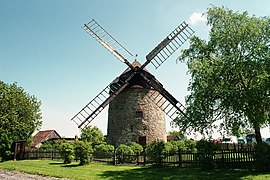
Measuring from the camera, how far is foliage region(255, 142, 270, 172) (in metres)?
12.5

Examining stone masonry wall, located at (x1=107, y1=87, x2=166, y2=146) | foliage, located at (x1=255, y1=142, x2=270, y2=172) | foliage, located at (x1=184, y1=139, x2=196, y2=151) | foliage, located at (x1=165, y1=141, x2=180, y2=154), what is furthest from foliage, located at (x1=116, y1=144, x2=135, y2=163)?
foliage, located at (x1=255, y1=142, x2=270, y2=172)

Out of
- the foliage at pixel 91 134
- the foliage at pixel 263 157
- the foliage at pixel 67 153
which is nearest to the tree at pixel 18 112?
the foliage at pixel 91 134

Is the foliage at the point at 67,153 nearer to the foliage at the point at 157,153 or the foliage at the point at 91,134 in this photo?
the foliage at the point at 157,153

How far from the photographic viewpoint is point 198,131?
15258 millimetres

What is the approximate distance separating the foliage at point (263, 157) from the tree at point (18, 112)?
2657 cm

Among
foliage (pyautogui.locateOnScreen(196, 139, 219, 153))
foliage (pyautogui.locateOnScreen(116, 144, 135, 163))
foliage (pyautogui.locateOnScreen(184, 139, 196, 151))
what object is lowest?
foliage (pyautogui.locateOnScreen(116, 144, 135, 163))

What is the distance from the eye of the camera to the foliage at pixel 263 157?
12.5 metres

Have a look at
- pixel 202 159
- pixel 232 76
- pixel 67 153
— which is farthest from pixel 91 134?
pixel 232 76

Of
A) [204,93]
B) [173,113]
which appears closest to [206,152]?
[204,93]

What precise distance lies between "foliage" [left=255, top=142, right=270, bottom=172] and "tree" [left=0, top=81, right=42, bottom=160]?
26.6m

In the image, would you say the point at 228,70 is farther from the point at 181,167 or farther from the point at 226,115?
the point at 181,167

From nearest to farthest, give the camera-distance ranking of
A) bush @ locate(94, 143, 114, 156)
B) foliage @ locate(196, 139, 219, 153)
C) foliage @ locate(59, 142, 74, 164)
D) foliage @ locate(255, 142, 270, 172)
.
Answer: foliage @ locate(255, 142, 270, 172)
foliage @ locate(196, 139, 219, 153)
foliage @ locate(59, 142, 74, 164)
bush @ locate(94, 143, 114, 156)

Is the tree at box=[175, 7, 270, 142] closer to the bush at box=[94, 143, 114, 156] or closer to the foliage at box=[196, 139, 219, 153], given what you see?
the foliage at box=[196, 139, 219, 153]

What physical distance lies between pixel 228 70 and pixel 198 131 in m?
4.11
